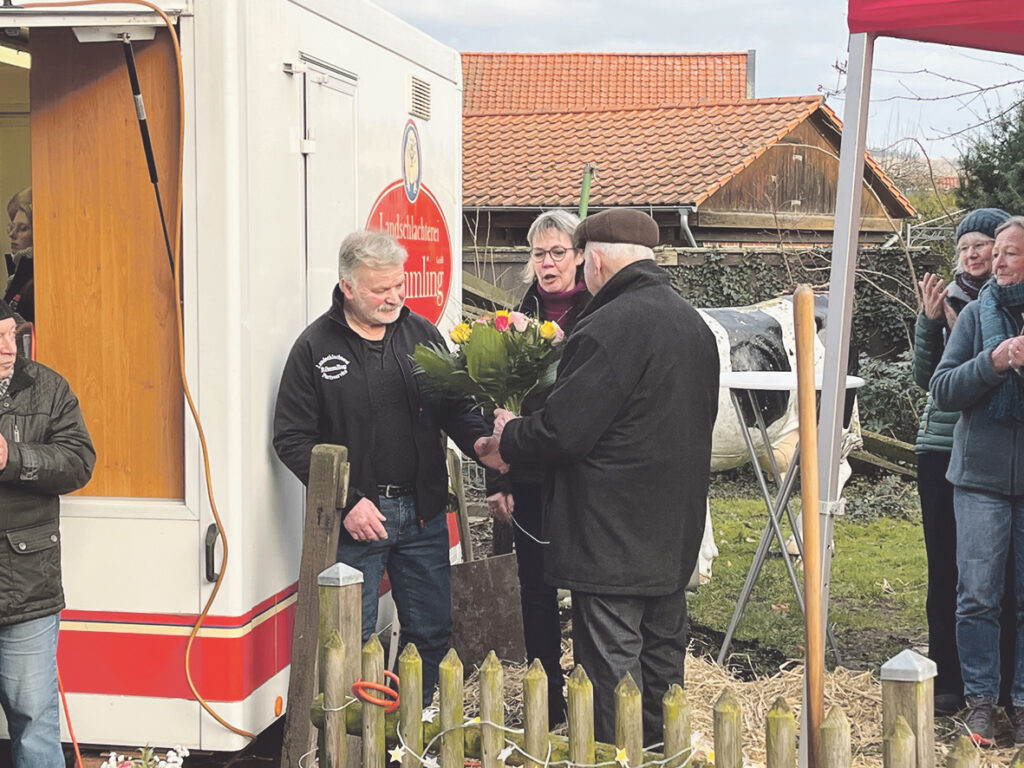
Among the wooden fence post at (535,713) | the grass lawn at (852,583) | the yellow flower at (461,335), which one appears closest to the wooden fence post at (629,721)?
the wooden fence post at (535,713)

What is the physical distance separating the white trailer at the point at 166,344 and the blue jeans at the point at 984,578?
2.59 metres

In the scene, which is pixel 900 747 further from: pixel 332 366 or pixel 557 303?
pixel 557 303

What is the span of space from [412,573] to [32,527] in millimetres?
1406

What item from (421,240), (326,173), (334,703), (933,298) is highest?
(326,173)

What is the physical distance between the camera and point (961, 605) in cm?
475

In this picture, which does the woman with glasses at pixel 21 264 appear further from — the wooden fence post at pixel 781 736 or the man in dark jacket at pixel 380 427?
the wooden fence post at pixel 781 736

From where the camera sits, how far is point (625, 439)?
3.71m

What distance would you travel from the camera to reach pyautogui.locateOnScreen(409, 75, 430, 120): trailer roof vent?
18.0ft

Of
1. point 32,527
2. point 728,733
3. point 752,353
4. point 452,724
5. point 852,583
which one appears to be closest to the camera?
point 728,733

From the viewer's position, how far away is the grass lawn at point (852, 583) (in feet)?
21.0

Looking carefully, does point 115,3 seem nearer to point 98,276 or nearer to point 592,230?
point 98,276

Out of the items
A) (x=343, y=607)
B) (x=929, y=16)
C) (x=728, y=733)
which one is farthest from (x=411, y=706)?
(x=929, y=16)

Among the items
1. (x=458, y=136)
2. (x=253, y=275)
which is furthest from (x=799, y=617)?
(x=253, y=275)

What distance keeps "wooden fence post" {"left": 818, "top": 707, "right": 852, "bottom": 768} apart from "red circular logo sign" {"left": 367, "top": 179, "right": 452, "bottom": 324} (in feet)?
10.2
